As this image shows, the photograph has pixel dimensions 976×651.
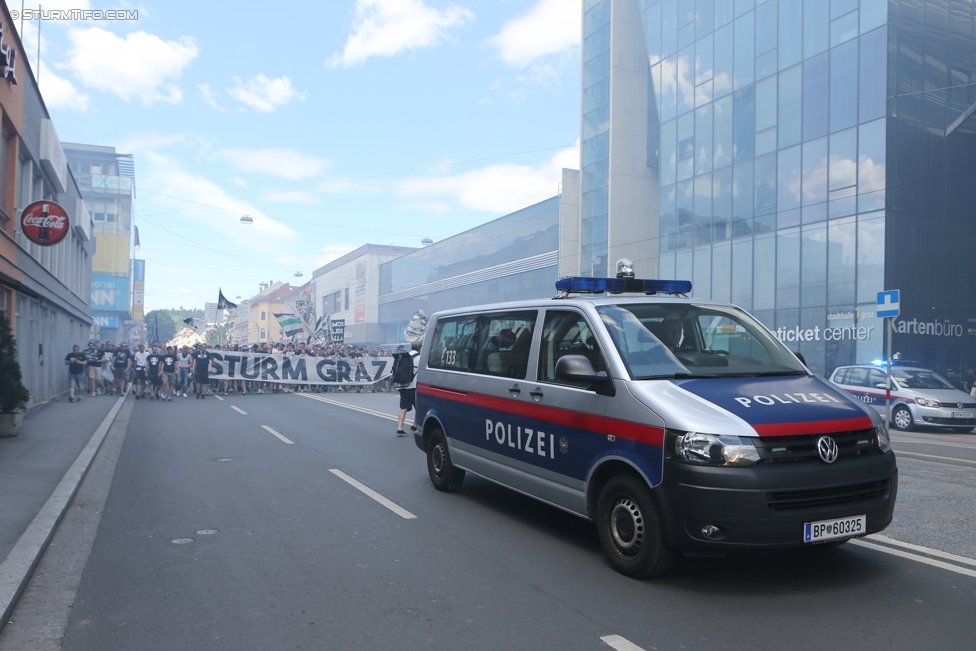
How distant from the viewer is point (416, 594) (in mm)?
4914

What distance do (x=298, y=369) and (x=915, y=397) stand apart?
22211 millimetres

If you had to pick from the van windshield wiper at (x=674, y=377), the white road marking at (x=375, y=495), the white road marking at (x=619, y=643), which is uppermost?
the van windshield wiper at (x=674, y=377)

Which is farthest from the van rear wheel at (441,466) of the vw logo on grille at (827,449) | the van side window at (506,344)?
the vw logo on grille at (827,449)

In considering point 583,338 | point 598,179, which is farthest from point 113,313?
point 583,338

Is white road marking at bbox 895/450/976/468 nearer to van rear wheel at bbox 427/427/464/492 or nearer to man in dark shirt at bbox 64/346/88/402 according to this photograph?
van rear wheel at bbox 427/427/464/492

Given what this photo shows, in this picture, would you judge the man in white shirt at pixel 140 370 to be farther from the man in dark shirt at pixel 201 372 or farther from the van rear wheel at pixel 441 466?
the van rear wheel at pixel 441 466

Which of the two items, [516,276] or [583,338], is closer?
[583,338]

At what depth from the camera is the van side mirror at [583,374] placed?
17.7ft

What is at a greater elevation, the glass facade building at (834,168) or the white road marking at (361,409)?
the glass facade building at (834,168)

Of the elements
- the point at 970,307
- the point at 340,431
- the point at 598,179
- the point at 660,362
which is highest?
the point at 598,179

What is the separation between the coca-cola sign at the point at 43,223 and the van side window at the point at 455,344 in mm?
12867

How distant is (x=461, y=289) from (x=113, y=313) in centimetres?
4774

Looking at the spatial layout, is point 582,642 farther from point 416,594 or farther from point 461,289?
point 461,289

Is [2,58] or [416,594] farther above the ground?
[2,58]
